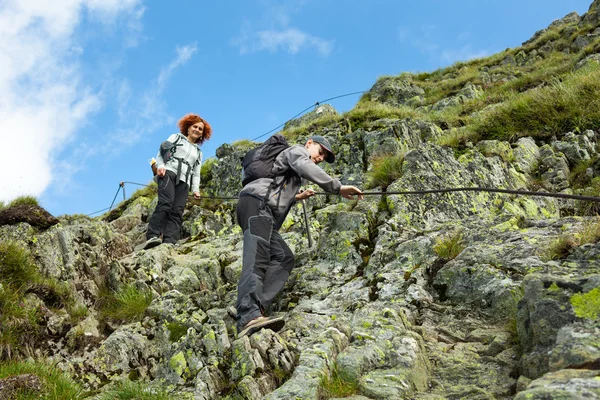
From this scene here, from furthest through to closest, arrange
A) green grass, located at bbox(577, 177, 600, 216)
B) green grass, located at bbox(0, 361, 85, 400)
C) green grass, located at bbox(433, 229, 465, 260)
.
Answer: green grass, located at bbox(577, 177, 600, 216)
green grass, located at bbox(433, 229, 465, 260)
green grass, located at bbox(0, 361, 85, 400)

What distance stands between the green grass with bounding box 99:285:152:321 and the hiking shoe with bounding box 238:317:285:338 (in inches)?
93.2

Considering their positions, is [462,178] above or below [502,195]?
above

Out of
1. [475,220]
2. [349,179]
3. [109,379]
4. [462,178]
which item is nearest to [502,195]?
[462,178]

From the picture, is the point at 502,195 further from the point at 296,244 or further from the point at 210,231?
the point at 210,231

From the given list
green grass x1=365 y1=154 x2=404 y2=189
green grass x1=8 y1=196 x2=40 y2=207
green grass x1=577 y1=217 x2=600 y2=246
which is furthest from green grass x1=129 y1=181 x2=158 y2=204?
green grass x1=577 y1=217 x2=600 y2=246

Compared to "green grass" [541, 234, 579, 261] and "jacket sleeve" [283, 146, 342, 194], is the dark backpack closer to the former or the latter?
"jacket sleeve" [283, 146, 342, 194]

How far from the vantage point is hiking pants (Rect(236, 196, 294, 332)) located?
228 inches

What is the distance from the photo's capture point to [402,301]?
5.83m

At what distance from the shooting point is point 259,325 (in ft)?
17.9

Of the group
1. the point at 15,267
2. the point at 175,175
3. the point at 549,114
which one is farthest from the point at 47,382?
the point at 549,114

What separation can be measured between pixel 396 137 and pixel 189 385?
29.5 feet

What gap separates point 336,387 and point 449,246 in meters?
3.12

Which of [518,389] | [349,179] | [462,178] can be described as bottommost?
[518,389]

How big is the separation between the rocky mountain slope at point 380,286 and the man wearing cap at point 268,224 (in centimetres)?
44
